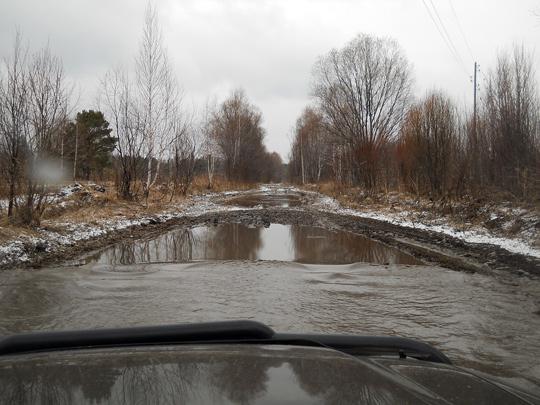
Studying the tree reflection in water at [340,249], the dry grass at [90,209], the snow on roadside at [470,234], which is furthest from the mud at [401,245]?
the dry grass at [90,209]

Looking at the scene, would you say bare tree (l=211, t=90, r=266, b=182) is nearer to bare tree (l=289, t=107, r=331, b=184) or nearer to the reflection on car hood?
bare tree (l=289, t=107, r=331, b=184)

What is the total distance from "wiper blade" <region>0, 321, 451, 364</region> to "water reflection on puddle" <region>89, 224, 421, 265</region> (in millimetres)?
6200

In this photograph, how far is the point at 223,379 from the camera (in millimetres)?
1465

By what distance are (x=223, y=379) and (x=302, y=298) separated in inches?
170

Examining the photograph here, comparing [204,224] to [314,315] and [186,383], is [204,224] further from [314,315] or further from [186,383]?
[186,383]

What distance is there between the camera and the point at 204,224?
48.2ft

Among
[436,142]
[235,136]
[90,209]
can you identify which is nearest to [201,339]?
[90,209]

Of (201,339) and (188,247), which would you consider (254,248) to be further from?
(201,339)

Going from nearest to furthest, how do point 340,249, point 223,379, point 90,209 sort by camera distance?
point 223,379 → point 340,249 → point 90,209

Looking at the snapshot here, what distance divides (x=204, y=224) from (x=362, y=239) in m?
5.81

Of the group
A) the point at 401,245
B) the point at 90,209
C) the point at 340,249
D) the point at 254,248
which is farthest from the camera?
the point at 90,209

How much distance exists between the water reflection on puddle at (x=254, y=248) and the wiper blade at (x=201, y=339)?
620 cm

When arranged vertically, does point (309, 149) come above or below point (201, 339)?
above

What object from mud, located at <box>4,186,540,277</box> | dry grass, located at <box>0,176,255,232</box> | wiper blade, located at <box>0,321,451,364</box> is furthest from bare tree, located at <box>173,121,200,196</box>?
wiper blade, located at <box>0,321,451,364</box>
